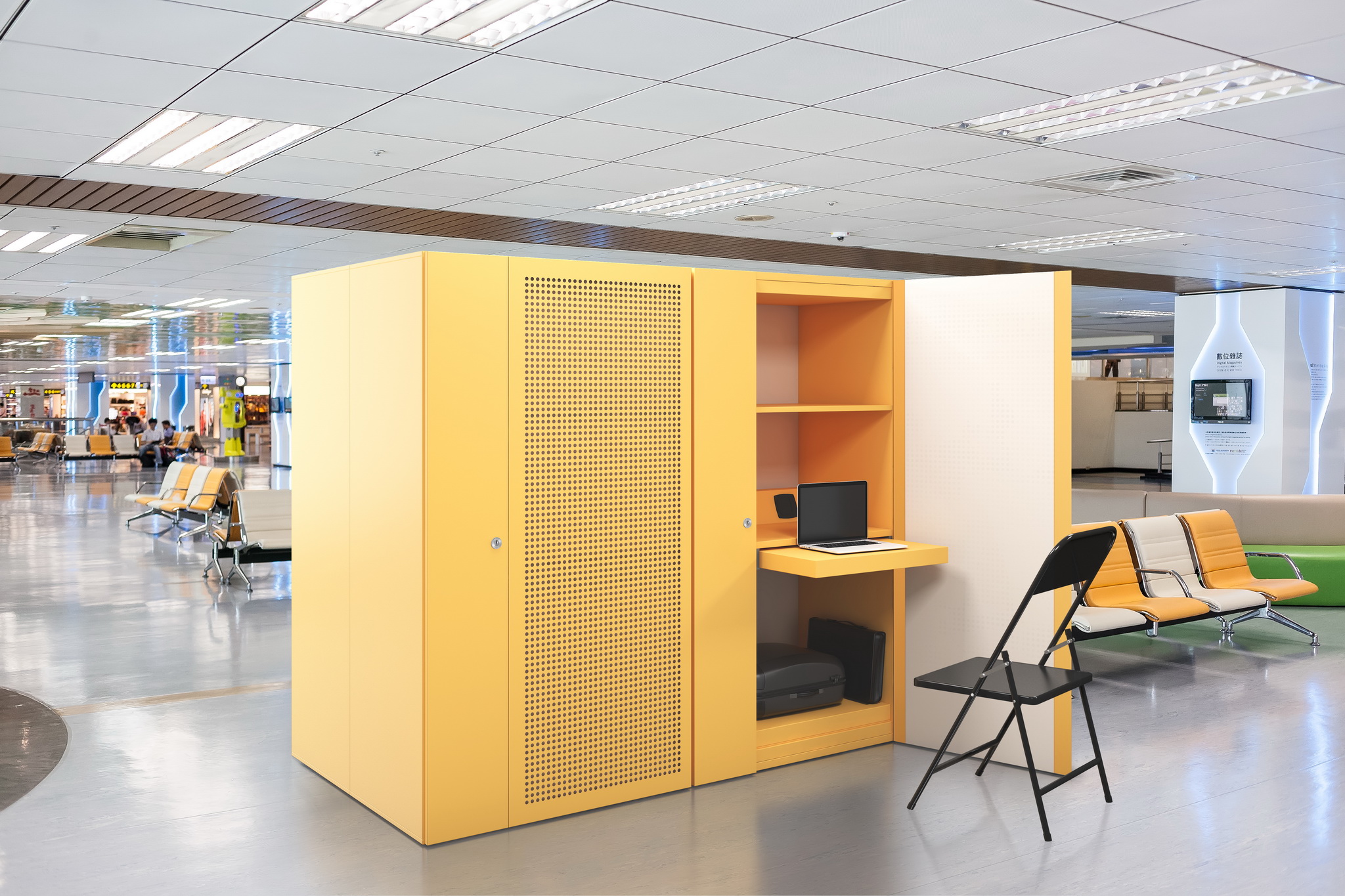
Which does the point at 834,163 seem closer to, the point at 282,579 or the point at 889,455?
the point at 889,455

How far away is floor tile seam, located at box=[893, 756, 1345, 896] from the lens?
3.72 meters

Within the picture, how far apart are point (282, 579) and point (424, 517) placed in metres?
7.43

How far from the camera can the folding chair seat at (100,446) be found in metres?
33.2

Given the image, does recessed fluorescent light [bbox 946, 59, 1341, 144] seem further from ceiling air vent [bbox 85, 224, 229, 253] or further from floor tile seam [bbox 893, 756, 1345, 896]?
ceiling air vent [bbox 85, 224, 229, 253]

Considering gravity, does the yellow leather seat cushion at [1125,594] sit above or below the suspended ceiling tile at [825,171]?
below

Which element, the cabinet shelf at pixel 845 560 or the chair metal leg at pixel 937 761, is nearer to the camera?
the chair metal leg at pixel 937 761

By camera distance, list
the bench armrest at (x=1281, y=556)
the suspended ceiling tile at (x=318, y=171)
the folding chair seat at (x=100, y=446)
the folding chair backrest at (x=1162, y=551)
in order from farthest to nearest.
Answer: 1. the folding chair seat at (x=100, y=446)
2. the bench armrest at (x=1281, y=556)
3. the folding chair backrest at (x=1162, y=551)
4. the suspended ceiling tile at (x=318, y=171)

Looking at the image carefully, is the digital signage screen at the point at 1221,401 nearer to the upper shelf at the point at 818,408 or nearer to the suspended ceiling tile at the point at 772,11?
the upper shelf at the point at 818,408

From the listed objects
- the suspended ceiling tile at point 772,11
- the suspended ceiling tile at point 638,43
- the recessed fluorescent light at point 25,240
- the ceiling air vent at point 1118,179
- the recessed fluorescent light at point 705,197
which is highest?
the recessed fluorescent light at point 705,197

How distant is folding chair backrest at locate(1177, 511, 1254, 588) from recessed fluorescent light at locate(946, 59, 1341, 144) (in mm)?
3209

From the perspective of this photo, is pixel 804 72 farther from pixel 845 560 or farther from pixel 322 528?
pixel 322 528

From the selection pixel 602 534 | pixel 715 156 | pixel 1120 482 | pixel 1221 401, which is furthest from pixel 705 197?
pixel 1120 482

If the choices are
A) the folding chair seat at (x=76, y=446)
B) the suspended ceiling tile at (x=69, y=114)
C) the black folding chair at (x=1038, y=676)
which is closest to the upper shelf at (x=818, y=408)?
the black folding chair at (x=1038, y=676)

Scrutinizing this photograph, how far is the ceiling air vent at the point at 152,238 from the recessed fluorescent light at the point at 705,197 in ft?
11.9
